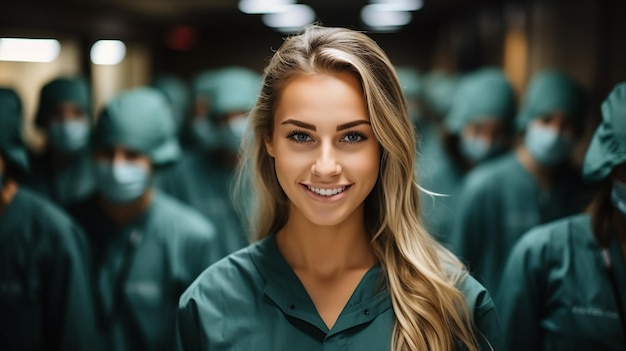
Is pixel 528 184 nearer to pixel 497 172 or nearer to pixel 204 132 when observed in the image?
pixel 497 172

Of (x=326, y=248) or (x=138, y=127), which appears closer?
(x=326, y=248)

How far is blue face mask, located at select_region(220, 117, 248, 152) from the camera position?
3.50 meters

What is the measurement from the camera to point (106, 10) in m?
3.31

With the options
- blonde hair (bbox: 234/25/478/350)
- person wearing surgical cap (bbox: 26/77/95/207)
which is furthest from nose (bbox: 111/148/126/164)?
blonde hair (bbox: 234/25/478/350)

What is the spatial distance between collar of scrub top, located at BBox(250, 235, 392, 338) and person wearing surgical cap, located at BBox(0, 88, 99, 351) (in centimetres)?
95

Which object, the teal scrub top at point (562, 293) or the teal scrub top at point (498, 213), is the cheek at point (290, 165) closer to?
the teal scrub top at point (562, 293)

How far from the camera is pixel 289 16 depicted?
179 inches

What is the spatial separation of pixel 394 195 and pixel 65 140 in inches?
70.8

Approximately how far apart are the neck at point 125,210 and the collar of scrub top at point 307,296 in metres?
1.21

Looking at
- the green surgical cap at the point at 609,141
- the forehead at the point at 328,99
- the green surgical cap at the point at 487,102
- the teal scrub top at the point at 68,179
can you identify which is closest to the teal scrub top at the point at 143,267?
the teal scrub top at the point at 68,179

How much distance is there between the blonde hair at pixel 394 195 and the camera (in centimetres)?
134

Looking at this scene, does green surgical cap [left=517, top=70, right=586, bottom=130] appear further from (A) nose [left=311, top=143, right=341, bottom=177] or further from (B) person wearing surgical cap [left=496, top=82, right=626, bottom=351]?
(A) nose [left=311, top=143, right=341, bottom=177]

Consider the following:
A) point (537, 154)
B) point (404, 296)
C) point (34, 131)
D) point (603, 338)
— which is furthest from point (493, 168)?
point (34, 131)

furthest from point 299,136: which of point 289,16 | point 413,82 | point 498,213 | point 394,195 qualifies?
point 413,82
